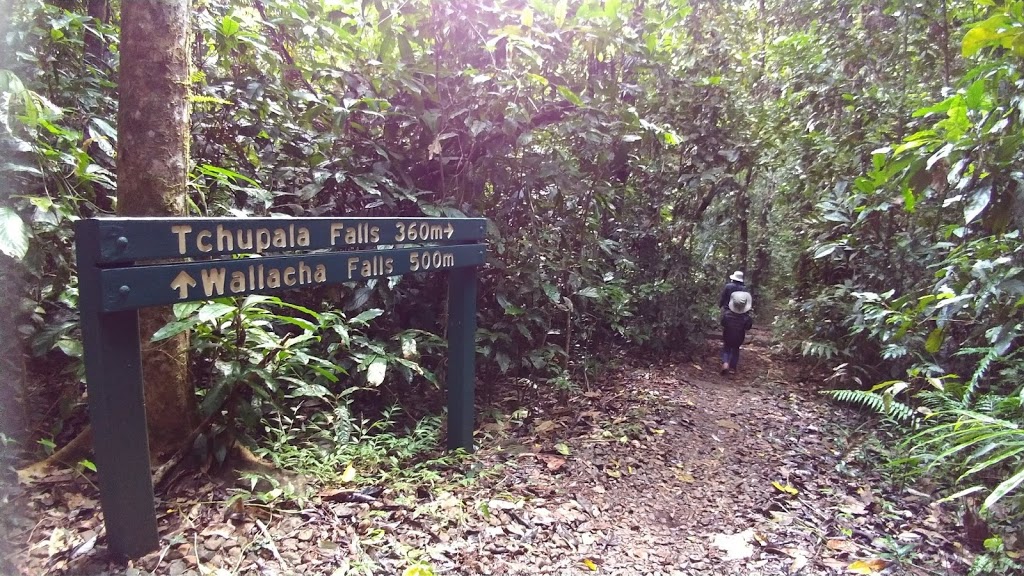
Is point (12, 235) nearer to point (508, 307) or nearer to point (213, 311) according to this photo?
point (213, 311)

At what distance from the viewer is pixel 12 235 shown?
88.2 inches

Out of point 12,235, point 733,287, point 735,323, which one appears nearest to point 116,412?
point 12,235

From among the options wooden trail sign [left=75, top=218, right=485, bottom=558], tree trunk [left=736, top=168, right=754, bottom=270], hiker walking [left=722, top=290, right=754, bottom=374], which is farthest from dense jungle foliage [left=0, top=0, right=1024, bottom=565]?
hiker walking [left=722, top=290, right=754, bottom=374]

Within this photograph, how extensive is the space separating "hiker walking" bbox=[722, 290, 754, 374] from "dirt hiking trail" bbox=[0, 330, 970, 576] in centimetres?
203

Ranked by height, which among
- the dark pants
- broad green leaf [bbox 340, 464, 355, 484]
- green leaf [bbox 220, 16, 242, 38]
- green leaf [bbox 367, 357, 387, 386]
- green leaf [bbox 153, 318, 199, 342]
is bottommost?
the dark pants

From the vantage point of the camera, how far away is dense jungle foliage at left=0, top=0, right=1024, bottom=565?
2877mm

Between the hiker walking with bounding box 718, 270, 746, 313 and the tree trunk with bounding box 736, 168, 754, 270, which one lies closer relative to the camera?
the hiker walking with bounding box 718, 270, 746, 313

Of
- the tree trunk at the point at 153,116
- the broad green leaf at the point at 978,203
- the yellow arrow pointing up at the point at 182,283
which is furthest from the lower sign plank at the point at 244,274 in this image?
the broad green leaf at the point at 978,203

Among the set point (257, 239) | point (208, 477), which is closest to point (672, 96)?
point (257, 239)

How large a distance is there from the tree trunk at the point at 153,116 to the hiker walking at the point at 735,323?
Answer: 6.39m

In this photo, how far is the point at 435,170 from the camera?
16.2 feet

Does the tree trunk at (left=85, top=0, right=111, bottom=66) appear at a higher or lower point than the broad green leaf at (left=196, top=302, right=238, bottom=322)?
higher

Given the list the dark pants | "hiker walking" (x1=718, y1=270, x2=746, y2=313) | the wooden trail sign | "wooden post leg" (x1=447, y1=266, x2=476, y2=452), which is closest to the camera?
the wooden trail sign

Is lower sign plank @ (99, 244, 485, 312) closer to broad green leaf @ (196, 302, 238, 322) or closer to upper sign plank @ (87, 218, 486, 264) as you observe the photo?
upper sign plank @ (87, 218, 486, 264)
